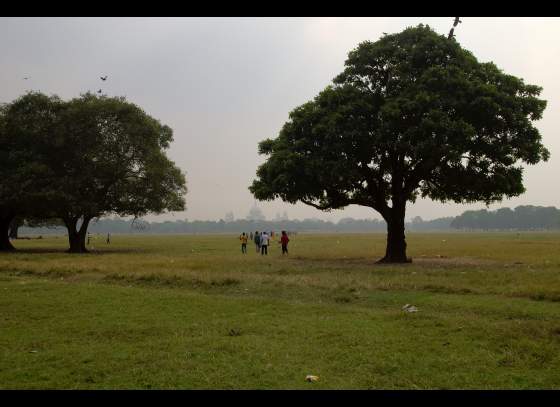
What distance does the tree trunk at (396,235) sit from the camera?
105 ft

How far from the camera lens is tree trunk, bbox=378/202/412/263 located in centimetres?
3191

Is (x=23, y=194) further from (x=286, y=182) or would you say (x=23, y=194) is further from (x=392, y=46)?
(x=392, y=46)

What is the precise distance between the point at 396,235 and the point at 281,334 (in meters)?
22.4

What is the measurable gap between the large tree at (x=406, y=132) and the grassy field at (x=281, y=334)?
10441mm

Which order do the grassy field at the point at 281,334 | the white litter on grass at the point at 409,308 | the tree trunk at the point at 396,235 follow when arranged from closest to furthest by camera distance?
the grassy field at the point at 281,334 → the white litter on grass at the point at 409,308 → the tree trunk at the point at 396,235

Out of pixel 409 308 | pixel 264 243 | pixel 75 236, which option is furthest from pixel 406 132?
pixel 75 236

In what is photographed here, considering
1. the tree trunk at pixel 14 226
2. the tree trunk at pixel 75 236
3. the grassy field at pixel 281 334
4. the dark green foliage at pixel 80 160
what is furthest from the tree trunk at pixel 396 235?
the tree trunk at pixel 14 226

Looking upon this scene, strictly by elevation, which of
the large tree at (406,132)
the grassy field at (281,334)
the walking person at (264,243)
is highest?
the large tree at (406,132)

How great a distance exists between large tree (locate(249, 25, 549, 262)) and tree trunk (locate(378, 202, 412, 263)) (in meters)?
0.06

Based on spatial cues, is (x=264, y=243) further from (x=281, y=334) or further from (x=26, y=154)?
(x=281, y=334)

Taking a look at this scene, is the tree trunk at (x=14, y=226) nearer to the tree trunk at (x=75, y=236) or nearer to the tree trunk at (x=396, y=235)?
the tree trunk at (x=75, y=236)
